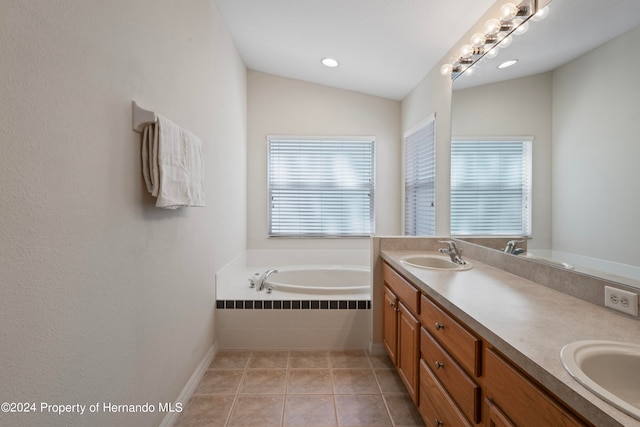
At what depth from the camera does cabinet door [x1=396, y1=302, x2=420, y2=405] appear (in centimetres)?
154

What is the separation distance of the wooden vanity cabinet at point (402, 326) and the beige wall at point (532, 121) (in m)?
0.70

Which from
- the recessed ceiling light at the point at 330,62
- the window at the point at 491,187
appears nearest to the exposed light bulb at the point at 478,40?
the window at the point at 491,187

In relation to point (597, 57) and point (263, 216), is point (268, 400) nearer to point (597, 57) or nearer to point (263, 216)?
point (263, 216)

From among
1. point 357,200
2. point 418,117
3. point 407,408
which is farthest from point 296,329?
point 418,117

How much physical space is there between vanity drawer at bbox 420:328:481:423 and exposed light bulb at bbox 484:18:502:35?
72.0 inches

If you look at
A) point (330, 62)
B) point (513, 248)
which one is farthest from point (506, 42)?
point (330, 62)

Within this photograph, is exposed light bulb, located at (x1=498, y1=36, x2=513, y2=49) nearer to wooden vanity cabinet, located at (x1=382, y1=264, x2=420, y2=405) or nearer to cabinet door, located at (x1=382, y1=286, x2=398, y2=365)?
wooden vanity cabinet, located at (x1=382, y1=264, x2=420, y2=405)

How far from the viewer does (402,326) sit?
5.85 ft

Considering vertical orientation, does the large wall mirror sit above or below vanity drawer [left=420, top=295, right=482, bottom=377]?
above

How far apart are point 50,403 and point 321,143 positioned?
10.3 feet

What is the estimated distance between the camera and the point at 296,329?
7.80 ft

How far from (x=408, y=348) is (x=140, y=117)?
5.91 ft

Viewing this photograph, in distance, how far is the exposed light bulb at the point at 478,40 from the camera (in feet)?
6.18

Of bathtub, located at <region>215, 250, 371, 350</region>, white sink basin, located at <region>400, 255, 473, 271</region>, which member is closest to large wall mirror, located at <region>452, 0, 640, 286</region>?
white sink basin, located at <region>400, 255, 473, 271</region>
